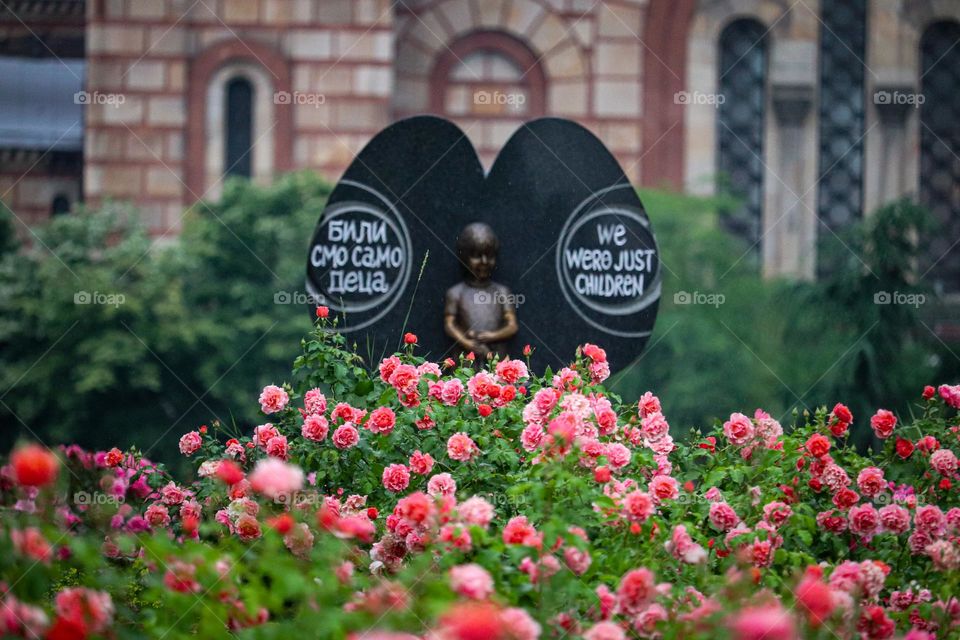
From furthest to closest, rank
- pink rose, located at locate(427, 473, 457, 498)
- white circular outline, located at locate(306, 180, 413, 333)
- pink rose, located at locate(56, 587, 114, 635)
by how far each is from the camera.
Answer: white circular outline, located at locate(306, 180, 413, 333)
pink rose, located at locate(427, 473, 457, 498)
pink rose, located at locate(56, 587, 114, 635)

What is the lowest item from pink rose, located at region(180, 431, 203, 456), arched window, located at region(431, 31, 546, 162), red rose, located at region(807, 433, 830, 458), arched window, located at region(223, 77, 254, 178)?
pink rose, located at region(180, 431, 203, 456)

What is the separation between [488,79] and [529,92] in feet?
2.14

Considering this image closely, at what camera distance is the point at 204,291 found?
18.6 metres

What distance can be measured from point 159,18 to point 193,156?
2064 millimetres

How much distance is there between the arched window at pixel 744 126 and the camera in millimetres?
21453

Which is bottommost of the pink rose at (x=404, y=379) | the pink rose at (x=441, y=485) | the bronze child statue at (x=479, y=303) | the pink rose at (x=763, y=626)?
the pink rose at (x=763, y=626)

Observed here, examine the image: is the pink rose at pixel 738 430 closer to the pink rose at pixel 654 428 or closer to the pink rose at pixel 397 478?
the pink rose at pixel 654 428

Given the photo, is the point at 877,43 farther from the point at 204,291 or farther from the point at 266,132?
the point at 204,291

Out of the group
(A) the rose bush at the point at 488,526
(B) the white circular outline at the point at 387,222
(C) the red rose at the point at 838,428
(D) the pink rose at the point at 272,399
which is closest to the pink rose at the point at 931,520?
(A) the rose bush at the point at 488,526

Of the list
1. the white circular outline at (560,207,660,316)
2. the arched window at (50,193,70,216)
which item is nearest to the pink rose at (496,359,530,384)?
the white circular outline at (560,207,660,316)

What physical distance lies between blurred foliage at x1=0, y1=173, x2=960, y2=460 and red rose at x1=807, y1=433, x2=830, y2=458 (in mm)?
11210

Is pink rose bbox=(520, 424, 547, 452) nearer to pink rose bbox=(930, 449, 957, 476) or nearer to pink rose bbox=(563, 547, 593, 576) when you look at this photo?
pink rose bbox=(563, 547, 593, 576)

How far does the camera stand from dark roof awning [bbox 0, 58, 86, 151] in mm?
21703

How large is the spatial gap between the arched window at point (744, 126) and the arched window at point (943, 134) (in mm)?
2636
